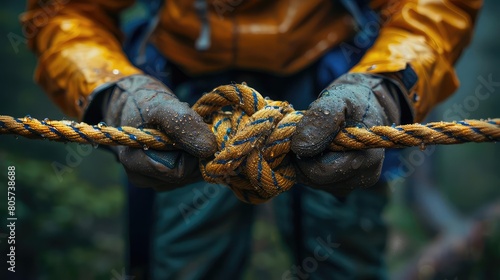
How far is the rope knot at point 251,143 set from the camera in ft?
3.56

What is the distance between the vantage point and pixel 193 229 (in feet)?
5.40

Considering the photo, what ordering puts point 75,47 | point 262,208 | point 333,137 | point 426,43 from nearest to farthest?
point 333,137 < point 426,43 < point 75,47 < point 262,208

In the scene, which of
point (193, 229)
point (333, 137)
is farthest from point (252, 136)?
point (193, 229)

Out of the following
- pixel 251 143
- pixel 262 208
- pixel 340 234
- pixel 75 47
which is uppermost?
pixel 251 143

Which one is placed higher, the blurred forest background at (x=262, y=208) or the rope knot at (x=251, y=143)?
the rope knot at (x=251, y=143)

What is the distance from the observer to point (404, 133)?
1.06 meters

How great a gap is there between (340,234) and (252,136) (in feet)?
2.22

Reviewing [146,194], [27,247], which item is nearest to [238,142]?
[146,194]

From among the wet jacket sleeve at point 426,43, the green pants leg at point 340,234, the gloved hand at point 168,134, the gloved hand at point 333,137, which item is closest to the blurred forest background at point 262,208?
the green pants leg at point 340,234

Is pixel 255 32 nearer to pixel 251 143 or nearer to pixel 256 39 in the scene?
pixel 256 39

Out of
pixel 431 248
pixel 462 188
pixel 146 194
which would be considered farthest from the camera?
pixel 462 188

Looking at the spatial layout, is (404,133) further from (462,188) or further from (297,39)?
(462,188)

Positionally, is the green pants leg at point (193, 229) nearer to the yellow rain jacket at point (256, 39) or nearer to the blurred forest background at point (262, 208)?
the yellow rain jacket at point (256, 39)

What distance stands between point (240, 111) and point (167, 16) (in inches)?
19.9
